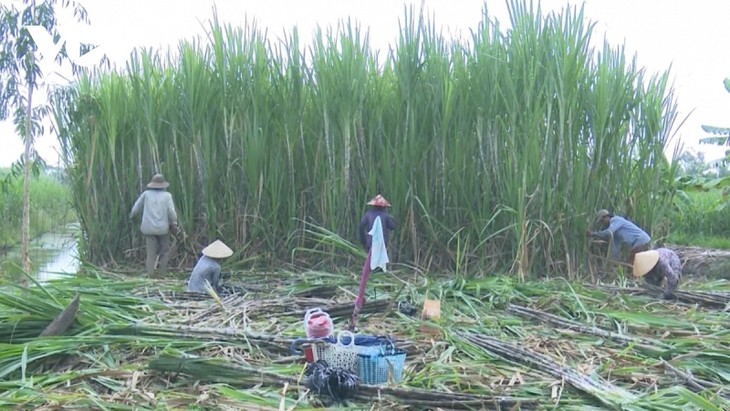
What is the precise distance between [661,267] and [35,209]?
11.3 meters

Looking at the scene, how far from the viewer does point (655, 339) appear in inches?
151

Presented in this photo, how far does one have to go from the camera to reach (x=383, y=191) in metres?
6.17

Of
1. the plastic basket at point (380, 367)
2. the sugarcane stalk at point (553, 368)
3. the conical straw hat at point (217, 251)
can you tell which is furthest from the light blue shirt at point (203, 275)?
the plastic basket at point (380, 367)

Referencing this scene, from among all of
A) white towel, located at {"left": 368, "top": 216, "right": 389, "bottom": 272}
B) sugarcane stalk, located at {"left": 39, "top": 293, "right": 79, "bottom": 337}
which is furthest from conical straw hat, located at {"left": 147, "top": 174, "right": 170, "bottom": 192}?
white towel, located at {"left": 368, "top": 216, "right": 389, "bottom": 272}

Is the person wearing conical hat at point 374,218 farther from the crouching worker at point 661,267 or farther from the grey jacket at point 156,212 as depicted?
the crouching worker at point 661,267

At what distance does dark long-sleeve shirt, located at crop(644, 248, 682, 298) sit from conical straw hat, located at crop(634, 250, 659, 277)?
7cm

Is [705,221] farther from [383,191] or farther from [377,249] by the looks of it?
[377,249]

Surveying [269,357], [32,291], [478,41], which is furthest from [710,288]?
[32,291]

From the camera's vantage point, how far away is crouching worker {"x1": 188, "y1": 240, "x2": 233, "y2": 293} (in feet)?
16.2

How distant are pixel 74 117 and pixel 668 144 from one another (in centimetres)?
562

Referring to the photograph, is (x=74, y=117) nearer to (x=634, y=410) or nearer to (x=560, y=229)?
(x=560, y=229)

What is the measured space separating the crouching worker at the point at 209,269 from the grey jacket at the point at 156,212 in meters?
1.28

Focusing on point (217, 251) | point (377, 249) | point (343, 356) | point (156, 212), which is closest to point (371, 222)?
point (217, 251)

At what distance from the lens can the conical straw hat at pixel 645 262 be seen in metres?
5.05
